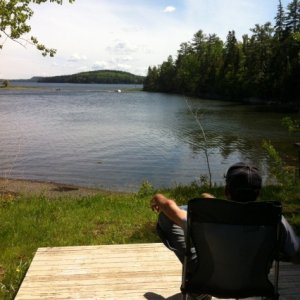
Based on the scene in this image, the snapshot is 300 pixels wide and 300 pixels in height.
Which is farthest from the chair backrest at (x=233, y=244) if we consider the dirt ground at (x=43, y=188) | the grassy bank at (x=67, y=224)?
the dirt ground at (x=43, y=188)

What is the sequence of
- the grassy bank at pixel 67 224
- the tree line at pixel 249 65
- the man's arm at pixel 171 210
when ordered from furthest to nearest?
the tree line at pixel 249 65 → the grassy bank at pixel 67 224 → the man's arm at pixel 171 210

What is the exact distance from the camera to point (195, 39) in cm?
11362

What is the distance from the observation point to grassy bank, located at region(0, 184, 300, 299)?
514cm

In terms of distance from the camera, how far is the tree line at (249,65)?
61.8 metres

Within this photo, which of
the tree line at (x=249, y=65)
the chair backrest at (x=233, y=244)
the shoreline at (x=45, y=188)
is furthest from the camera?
the tree line at (x=249, y=65)

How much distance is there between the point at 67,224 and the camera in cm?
666

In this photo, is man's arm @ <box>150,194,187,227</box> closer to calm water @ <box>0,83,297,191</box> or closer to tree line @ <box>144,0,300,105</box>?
calm water @ <box>0,83,297,191</box>

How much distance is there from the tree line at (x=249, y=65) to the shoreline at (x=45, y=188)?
125 ft

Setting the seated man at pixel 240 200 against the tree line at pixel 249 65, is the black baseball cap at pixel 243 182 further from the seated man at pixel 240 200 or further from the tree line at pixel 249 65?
the tree line at pixel 249 65

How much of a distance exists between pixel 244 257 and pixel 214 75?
88.6 meters

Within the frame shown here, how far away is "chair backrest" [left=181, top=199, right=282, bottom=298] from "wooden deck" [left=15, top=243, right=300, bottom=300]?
1029mm

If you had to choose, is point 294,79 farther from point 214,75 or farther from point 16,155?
point 16,155

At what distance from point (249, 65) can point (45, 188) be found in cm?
6389

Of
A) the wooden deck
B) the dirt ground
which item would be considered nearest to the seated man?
the wooden deck
